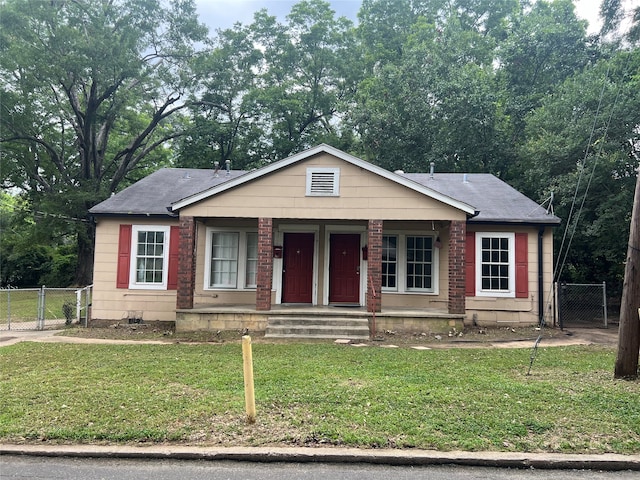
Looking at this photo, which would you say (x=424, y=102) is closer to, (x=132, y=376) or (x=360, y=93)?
(x=360, y=93)

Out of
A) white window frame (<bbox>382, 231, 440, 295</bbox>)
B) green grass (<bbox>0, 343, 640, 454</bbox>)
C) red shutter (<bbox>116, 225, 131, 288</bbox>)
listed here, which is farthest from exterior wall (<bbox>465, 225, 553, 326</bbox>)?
red shutter (<bbox>116, 225, 131, 288</bbox>)

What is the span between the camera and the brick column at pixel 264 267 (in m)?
10.4

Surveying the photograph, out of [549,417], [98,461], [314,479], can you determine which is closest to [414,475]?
Answer: [314,479]

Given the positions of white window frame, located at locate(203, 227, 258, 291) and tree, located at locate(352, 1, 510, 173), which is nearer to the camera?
white window frame, located at locate(203, 227, 258, 291)

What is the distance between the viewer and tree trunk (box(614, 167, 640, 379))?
579 centimetres

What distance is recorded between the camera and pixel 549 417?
14.4 ft

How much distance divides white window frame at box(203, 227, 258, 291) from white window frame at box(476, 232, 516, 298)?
20.8 ft

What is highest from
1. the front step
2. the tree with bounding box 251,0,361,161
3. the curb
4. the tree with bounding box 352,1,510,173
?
the tree with bounding box 251,0,361,161

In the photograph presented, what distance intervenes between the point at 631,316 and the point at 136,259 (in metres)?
11.2

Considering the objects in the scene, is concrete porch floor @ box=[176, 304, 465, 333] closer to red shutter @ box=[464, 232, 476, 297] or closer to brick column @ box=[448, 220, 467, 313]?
brick column @ box=[448, 220, 467, 313]

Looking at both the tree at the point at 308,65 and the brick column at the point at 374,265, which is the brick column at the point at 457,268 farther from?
the tree at the point at 308,65

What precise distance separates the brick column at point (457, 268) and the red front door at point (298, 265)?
3977 mm

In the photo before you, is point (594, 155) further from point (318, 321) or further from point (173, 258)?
→ point (173, 258)

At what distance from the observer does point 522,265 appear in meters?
11.4
